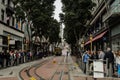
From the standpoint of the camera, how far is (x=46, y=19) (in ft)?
161

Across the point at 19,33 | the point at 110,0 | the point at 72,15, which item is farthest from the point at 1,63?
the point at 19,33

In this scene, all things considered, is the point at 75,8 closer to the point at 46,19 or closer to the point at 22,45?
the point at 46,19

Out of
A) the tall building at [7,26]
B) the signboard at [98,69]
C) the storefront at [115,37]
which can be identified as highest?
the tall building at [7,26]

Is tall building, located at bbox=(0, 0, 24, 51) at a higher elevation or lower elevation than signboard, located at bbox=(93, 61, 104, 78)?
higher

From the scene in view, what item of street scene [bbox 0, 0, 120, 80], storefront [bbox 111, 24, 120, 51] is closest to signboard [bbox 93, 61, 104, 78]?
street scene [bbox 0, 0, 120, 80]

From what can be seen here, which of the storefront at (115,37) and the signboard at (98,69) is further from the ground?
the storefront at (115,37)

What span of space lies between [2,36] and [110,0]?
67.6ft

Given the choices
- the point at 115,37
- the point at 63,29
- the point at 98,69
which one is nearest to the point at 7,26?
the point at 63,29

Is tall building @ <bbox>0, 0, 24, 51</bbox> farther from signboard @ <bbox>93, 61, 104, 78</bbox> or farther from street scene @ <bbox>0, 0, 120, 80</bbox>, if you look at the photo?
signboard @ <bbox>93, 61, 104, 78</bbox>

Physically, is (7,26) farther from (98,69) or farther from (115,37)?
(98,69)

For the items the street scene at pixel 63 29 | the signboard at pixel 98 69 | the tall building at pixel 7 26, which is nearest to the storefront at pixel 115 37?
the street scene at pixel 63 29

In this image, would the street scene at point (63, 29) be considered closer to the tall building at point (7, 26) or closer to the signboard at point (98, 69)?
the tall building at point (7, 26)

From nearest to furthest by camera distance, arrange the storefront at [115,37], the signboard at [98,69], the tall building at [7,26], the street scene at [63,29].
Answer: the signboard at [98,69] < the street scene at [63,29] < the storefront at [115,37] < the tall building at [7,26]

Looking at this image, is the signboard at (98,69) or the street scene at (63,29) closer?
the signboard at (98,69)
